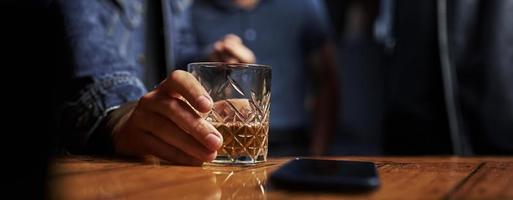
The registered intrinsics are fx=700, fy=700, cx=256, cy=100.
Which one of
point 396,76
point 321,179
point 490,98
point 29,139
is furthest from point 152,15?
point 29,139

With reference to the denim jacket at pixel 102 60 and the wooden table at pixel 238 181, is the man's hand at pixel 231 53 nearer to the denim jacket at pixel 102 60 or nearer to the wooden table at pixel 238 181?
the denim jacket at pixel 102 60

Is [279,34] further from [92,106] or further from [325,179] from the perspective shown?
[325,179]

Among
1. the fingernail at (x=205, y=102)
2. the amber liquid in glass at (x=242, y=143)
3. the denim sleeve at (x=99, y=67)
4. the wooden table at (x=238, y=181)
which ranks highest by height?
the denim sleeve at (x=99, y=67)

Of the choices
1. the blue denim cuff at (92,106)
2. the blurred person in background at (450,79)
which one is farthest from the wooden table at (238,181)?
the blurred person in background at (450,79)

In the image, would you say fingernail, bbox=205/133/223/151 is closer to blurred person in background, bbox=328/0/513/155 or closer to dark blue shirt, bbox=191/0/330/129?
blurred person in background, bbox=328/0/513/155

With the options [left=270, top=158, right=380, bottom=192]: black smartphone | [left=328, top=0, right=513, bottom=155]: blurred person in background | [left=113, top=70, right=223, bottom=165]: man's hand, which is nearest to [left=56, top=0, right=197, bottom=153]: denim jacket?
[left=113, top=70, right=223, bottom=165]: man's hand

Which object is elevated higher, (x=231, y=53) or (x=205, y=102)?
(x=231, y=53)

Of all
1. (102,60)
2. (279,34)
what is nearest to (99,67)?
(102,60)

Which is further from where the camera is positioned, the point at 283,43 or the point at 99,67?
the point at 283,43
